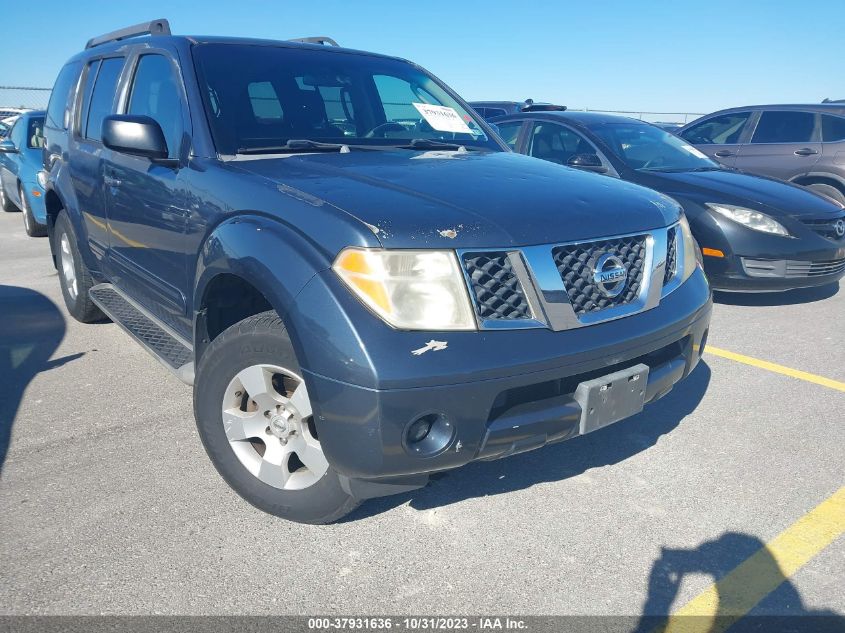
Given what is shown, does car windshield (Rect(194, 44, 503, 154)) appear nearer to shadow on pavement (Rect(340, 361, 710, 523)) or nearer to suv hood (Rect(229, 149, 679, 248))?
suv hood (Rect(229, 149, 679, 248))

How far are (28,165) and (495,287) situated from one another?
812cm

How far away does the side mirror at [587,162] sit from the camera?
5.36m

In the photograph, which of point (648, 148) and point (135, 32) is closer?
point (135, 32)

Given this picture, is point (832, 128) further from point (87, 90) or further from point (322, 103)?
point (87, 90)

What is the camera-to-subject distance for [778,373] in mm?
4082

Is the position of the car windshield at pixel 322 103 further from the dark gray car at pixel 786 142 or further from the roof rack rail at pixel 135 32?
the dark gray car at pixel 786 142

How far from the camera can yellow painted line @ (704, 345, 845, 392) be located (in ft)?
12.9

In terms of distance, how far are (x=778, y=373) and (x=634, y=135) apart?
3.06 m

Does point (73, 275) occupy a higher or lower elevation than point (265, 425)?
lower

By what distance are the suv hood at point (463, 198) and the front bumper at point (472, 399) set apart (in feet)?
1.06

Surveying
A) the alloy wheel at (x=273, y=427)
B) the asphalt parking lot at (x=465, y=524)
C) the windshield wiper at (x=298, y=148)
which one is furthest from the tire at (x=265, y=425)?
the windshield wiper at (x=298, y=148)

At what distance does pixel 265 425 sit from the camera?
2.44 m

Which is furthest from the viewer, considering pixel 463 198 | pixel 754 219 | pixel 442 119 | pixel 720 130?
pixel 720 130

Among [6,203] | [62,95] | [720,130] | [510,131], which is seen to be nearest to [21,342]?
[62,95]
